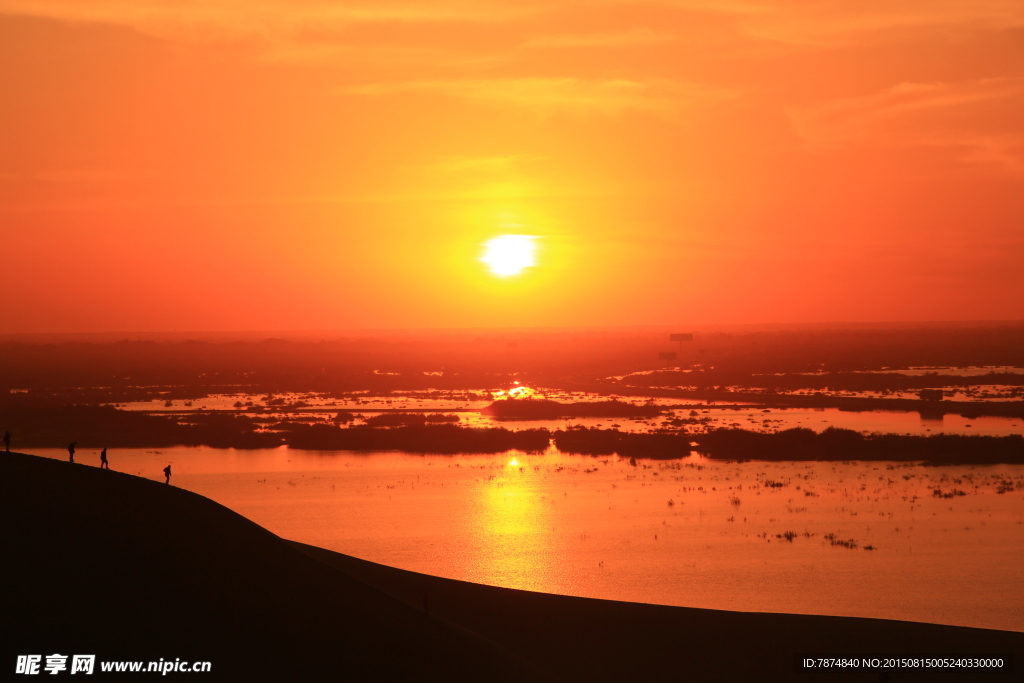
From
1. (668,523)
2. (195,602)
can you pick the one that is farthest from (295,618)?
(668,523)

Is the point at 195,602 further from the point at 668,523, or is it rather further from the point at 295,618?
the point at 668,523

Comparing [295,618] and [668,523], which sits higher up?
[668,523]

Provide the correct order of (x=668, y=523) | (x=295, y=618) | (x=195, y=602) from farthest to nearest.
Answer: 1. (x=668, y=523)
2. (x=295, y=618)
3. (x=195, y=602)

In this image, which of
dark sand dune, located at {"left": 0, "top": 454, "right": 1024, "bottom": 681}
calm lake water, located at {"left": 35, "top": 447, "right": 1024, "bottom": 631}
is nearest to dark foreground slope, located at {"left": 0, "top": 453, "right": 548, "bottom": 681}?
dark sand dune, located at {"left": 0, "top": 454, "right": 1024, "bottom": 681}

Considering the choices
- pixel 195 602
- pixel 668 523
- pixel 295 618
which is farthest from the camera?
pixel 668 523

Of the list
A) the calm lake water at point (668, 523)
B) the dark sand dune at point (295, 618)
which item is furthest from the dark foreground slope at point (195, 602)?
the calm lake water at point (668, 523)

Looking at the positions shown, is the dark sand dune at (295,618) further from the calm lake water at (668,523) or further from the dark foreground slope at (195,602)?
the calm lake water at (668,523)

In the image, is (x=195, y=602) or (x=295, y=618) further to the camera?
(x=295, y=618)

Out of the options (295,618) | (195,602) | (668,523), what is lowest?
(295,618)
